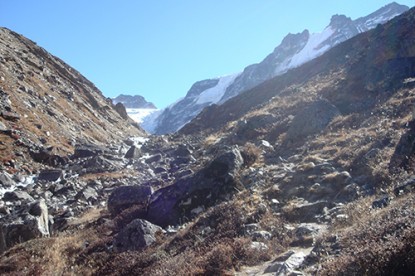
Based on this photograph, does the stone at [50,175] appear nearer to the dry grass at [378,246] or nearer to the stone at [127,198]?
the stone at [127,198]

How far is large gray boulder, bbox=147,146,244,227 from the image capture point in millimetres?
13086

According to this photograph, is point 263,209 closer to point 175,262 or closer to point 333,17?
point 175,262

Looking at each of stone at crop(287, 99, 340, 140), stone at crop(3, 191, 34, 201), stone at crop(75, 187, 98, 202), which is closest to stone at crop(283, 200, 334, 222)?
stone at crop(287, 99, 340, 140)

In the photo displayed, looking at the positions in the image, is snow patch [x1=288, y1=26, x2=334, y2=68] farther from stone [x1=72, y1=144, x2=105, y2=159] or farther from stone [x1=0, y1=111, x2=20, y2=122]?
stone [x1=0, y1=111, x2=20, y2=122]

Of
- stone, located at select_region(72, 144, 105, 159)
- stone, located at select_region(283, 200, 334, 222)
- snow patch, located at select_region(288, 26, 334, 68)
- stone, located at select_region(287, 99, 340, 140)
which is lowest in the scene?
stone, located at select_region(283, 200, 334, 222)

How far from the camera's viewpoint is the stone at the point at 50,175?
23531 mm

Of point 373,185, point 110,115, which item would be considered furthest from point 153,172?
point 110,115

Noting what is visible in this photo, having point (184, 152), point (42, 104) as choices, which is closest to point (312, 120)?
point (184, 152)

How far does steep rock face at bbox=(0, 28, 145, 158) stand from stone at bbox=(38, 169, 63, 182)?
16.5ft

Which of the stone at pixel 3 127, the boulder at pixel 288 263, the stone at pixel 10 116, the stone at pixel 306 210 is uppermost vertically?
the stone at pixel 10 116

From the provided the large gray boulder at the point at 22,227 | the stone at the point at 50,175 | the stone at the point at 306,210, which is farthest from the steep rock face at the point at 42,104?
the stone at the point at 306,210

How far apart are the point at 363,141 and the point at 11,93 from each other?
3355cm

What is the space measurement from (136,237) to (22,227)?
16.0 feet

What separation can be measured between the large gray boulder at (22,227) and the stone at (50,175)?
10.4 metres
